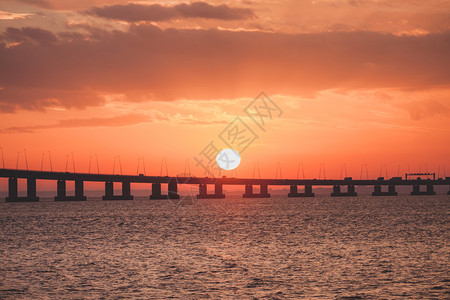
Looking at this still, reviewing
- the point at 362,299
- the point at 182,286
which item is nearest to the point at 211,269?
the point at 182,286

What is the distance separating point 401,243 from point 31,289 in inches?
1810

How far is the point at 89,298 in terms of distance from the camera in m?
35.1

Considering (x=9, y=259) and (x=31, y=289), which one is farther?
(x=9, y=259)

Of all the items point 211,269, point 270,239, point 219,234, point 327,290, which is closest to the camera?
point 327,290

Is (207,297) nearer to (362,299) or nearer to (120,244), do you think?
(362,299)

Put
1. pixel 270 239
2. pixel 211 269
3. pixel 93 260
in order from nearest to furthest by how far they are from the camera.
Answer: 1. pixel 211 269
2. pixel 93 260
3. pixel 270 239

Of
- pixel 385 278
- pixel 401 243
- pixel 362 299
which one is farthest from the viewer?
pixel 401 243

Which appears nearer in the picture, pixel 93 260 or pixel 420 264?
pixel 420 264

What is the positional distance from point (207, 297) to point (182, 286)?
4.60 m

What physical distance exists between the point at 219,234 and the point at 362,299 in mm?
50595

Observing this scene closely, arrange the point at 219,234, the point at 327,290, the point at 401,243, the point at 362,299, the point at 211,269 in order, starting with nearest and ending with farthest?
1. the point at 362,299
2. the point at 327,290
3. the point at 211,269
4. the point at 401,243
5. the point at 219,234

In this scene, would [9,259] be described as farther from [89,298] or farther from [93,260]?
[89,298]

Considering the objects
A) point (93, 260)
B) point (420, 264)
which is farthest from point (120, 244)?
point (420, 264)

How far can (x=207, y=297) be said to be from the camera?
35000 mm
